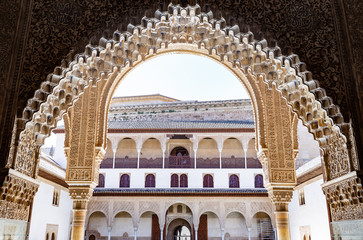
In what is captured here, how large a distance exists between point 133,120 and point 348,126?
19.6 meters

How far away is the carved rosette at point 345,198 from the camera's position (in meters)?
3.32

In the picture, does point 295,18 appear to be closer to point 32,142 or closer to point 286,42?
point 286,42

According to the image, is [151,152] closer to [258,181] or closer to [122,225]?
[122,225]

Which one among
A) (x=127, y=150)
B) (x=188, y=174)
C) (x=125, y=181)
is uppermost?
(x=127, y=150)

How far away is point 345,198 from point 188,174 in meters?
14.7

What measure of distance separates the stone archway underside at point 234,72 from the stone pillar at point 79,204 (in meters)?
0.02

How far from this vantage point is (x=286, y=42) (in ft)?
12.1

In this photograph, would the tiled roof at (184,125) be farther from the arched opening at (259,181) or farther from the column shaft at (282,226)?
the column shaft at (282,226)

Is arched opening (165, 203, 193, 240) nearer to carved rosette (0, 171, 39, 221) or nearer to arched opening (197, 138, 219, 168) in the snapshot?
arched opening (197, 138, 219, 168)

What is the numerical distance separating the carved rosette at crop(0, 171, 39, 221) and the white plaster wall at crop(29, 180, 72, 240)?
9.08m

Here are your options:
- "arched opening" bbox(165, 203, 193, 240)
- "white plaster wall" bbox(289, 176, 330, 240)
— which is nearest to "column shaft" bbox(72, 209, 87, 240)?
"white plaster wall" bbox(289, 176, 330, 240)

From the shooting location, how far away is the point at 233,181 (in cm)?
1791

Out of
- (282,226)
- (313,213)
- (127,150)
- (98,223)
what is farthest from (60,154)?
(282,226)

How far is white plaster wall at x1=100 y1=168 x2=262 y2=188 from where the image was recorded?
1769 cm
